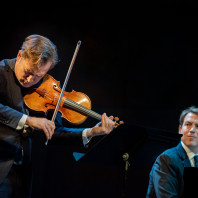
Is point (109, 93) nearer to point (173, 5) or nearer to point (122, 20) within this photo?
point (122, 20)

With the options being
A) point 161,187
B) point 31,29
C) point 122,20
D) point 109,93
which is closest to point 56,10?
point 31,29

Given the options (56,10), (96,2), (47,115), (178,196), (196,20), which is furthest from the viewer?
(196,20)

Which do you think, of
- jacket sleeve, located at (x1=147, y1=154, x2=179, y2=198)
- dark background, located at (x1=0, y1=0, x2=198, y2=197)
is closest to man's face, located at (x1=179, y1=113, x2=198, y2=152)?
jacket sleeve, located at (x1=147, y1=154, x2=179, y2=198)

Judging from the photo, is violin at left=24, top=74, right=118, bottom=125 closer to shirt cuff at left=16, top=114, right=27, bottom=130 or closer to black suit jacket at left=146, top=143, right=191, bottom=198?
shirt cuff at left=16, top=114, right=27, bottom=130

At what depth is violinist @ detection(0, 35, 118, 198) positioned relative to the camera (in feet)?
4.93

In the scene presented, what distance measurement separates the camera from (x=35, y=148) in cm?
261

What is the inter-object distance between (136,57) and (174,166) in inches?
63.5

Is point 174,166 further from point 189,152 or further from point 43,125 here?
point 43,125

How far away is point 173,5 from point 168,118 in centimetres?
140

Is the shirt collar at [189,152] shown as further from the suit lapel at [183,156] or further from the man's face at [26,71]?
the man's face at [26,71]

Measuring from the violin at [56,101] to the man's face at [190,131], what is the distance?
92cm

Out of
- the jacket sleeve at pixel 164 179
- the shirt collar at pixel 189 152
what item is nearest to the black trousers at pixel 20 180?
the jacket sleeve at pixel 164 179

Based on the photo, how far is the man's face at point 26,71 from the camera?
1611mm

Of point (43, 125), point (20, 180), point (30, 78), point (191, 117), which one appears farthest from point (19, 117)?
point (191, 117)
